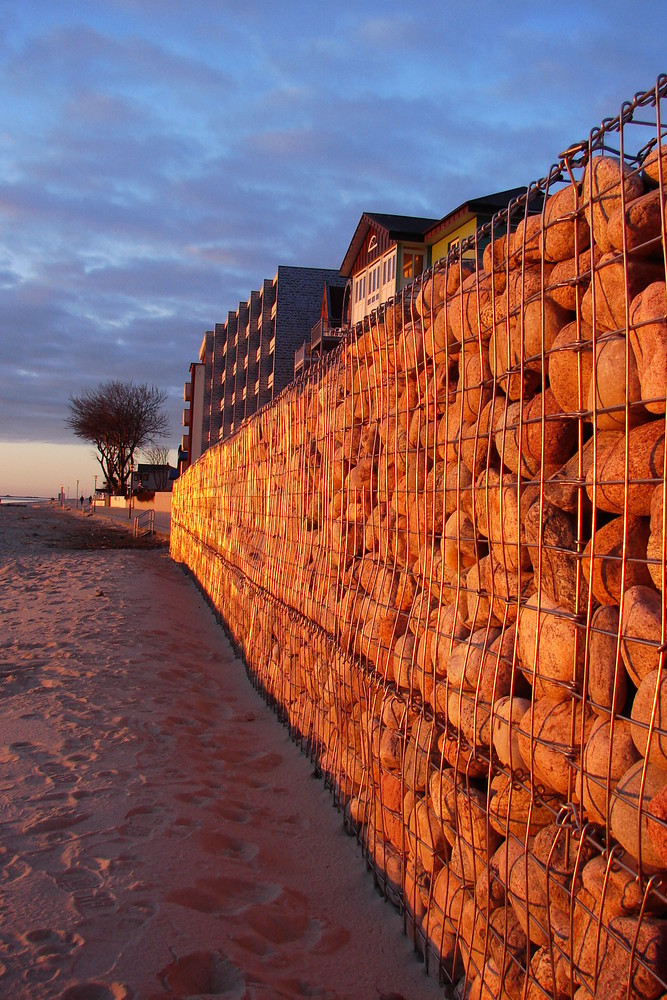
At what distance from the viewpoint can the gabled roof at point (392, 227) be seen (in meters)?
25.6

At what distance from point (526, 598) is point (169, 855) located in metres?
2.06

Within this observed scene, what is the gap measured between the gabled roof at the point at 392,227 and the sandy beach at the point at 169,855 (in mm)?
21695

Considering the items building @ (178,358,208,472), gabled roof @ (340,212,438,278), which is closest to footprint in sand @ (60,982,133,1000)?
gabled roof @ (340,212,438,278)

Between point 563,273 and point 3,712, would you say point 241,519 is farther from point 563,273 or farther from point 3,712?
point 563,273

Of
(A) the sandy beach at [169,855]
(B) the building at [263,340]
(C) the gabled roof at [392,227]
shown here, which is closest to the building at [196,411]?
(B) the building at [263,340]

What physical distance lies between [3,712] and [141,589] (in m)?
7.09

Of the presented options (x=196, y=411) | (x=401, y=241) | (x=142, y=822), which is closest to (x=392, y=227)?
(x=401, y=241)

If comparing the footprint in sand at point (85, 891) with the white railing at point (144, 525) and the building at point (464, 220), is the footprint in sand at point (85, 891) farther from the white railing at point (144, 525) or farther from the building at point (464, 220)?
the white railing at point (144, 525)

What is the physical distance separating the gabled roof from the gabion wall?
23.4 m

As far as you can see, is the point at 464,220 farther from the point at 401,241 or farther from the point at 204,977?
the point at 204,977

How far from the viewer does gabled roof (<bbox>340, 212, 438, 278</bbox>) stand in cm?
2558

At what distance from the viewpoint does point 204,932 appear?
2715 millimetres

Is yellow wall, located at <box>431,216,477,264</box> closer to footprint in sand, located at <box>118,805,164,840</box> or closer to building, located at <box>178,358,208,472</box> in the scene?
footprint in sand, located at <box>118,805,164,840</box>

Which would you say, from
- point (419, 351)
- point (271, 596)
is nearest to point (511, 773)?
point (419, 351)
